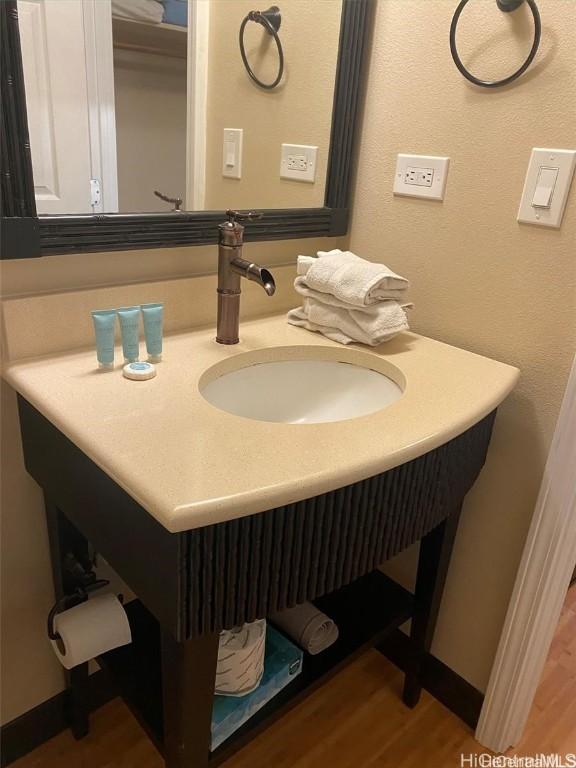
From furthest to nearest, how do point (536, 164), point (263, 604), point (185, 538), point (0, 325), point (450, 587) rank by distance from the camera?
1. point (450, 587)
2. point (536, 164)
3. point (0, 325)
4. point (263, 604)
5. point (185, 538)

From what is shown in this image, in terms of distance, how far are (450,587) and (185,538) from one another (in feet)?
3.00

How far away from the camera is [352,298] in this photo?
109 centimetres

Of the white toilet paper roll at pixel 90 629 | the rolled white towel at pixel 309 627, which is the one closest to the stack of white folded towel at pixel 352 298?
the rolled white towel at pixel 309 627

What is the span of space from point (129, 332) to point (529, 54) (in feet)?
2.75

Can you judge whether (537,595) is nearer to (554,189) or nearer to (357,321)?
(357,321)

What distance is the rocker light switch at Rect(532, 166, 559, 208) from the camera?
997 mm

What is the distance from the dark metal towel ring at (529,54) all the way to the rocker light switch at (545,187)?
0.18m

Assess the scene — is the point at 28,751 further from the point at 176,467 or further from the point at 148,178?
the point at 148,178

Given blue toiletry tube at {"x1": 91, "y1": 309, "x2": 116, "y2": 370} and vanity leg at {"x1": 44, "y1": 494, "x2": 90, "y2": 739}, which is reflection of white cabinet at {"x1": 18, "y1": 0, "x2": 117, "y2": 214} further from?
vanity leg at {"x1": 44, "y1": 494, "x2": 90, "y2": 739}

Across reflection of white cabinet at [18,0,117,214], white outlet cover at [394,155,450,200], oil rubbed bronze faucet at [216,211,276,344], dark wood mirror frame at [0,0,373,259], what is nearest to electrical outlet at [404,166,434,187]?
white outlet cover at [394,155,450,200]

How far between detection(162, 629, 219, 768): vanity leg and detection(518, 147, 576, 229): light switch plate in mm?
878

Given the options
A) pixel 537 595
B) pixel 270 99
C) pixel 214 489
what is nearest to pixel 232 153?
pixel 270 99

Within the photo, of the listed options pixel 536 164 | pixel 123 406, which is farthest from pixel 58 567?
pixel 536 164

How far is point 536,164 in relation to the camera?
101 cm
